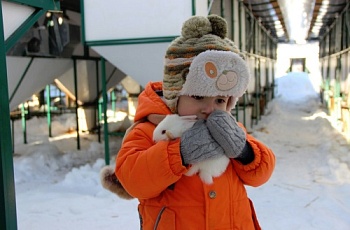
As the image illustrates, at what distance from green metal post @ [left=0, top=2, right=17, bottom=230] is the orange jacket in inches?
50.1

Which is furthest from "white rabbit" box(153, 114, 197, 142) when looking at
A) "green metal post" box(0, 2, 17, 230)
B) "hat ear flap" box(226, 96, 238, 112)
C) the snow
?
the snow

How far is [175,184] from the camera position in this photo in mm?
1757

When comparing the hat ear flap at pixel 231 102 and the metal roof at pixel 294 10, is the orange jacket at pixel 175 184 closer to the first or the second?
the hat ear flap at pixel 231 102

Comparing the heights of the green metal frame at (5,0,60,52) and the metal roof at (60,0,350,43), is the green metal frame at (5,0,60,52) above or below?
below

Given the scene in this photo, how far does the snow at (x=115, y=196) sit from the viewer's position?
15.9ft

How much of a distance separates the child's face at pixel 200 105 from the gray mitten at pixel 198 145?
0.11 m

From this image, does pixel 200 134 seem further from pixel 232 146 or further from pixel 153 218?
pixel 153 218

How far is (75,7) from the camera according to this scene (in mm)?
10141

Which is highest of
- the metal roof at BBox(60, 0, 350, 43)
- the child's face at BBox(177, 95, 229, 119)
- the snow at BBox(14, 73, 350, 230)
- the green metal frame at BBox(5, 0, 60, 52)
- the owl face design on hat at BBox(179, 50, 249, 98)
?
the metal roof at BBox(60, 0, 350, 43)

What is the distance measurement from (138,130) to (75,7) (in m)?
9.01

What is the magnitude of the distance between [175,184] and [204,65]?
50 centimetres

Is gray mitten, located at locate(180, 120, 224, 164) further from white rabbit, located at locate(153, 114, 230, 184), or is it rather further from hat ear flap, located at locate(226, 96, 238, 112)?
hat ear flap, located at locate(226, 96, 238, 112)

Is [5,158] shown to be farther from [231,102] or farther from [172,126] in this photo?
[231,102]

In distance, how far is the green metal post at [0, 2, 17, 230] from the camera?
2732 mm
